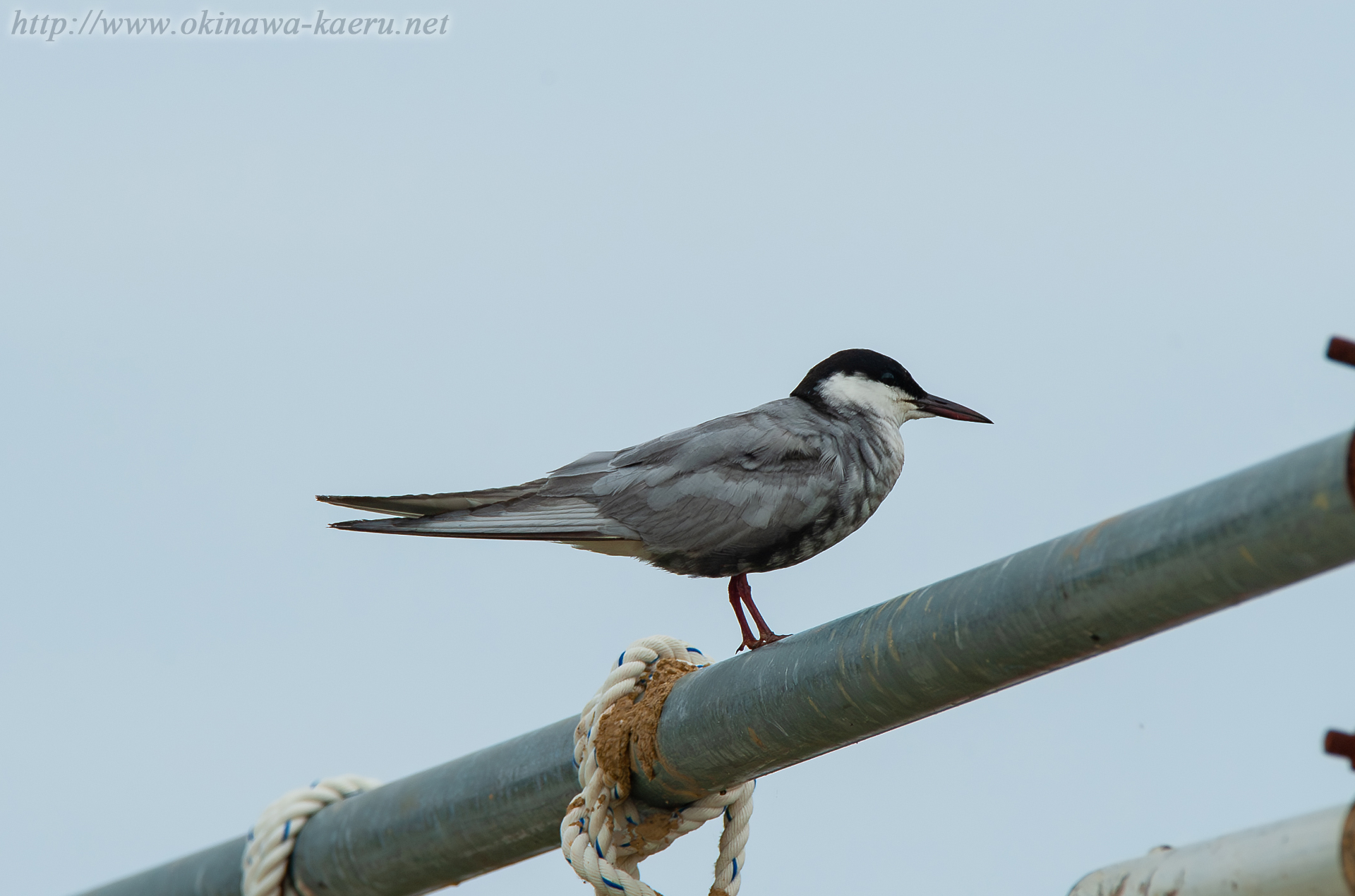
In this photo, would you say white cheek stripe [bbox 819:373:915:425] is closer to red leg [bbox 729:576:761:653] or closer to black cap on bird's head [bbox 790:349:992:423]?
black cap on bird's head [bbox 790:349:992:423]

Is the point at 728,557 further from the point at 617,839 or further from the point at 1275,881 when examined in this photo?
the point at 1275,881

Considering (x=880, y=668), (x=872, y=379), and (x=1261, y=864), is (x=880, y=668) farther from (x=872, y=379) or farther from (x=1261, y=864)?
(x=872, y=379)

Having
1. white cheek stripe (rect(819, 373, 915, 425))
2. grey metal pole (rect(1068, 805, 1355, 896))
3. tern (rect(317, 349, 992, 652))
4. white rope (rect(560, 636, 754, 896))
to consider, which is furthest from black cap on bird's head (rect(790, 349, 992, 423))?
grey metal pole (rect(1068, 805, 1355, 896))

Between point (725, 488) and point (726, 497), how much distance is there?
0.04 m

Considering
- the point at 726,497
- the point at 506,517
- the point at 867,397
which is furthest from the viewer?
the point at 867,397

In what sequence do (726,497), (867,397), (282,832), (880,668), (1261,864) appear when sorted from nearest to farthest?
(1261,864) < (880,668) < (282,832) < (726,497) < (867,397)

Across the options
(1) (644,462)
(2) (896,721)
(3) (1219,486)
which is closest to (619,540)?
(1) (644,462)

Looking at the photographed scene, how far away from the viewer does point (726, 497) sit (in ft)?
17.0

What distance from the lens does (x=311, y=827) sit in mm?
3635

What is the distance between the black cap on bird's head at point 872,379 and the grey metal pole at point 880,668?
10.1 ft

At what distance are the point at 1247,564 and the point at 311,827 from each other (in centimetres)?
252

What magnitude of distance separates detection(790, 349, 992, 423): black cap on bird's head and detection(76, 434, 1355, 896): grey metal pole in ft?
10.1

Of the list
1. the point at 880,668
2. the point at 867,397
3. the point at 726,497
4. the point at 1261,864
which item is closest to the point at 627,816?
the point at 880,668

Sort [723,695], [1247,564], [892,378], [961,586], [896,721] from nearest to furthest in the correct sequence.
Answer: [1247,564] → [961,586] → [896,721] → [723,695] → [892,378]
